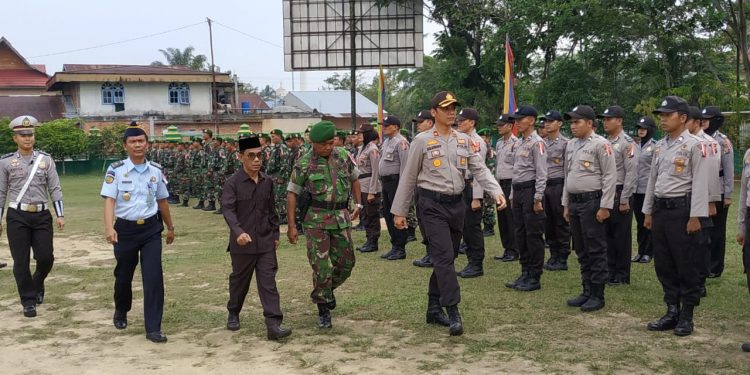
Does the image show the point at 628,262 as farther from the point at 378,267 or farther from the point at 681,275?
the point at 378,267

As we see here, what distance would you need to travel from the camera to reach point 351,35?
2284 centimetres

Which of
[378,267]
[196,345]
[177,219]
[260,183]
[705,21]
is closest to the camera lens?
[196,345]

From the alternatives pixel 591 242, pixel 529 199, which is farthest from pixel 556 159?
pixel 591 242

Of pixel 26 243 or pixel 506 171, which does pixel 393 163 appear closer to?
pixel 506 171

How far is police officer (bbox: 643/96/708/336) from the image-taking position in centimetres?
533

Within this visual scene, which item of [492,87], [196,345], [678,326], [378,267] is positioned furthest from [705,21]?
[196,345]

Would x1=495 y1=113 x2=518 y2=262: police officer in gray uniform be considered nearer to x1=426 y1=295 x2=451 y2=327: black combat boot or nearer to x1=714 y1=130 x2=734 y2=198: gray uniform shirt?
x1=714 y1=130 x2=734 y2=198: gray uniform shirt

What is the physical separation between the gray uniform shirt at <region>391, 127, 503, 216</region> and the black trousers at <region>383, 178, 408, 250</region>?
11.2 feet

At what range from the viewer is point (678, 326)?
545 cm

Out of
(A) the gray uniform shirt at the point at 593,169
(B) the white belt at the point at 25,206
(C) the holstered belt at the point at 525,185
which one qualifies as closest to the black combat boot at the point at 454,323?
(A) the gray uniform shirt at the point at 593,169

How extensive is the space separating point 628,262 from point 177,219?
407 inches

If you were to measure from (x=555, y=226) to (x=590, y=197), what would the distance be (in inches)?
72.6

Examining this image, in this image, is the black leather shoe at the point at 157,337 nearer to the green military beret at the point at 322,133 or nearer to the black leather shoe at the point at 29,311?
the black leather shoe at the point at 29,311

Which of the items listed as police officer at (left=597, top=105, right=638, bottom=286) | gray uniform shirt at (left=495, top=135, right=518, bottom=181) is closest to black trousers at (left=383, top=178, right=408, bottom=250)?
gray uniform shirt at (left=495, top=135, right=518, bottom=181)
